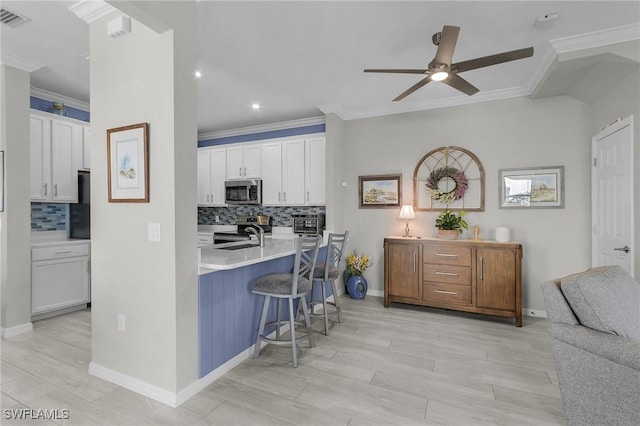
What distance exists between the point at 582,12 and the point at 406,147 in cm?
237

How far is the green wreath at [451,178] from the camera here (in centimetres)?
419

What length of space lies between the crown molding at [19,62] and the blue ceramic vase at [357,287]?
14.4 ft

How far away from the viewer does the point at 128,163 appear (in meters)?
2.24

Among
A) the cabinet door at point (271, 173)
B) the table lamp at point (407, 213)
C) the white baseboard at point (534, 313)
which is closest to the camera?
the white baseboard at point (534, 313)

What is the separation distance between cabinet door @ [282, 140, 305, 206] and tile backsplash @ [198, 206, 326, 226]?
0.33 meters

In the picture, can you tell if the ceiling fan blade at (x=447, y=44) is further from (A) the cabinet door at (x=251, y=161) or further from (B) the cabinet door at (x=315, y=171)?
(A) the cabinet door at (x=251, y=161)

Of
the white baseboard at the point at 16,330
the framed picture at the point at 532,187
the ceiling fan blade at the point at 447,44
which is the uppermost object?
the ceiling fan blade at the point at 447,44

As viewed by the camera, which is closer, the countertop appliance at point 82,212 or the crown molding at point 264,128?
the countertop appliance at point 82,212

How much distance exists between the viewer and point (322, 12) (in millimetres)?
2396

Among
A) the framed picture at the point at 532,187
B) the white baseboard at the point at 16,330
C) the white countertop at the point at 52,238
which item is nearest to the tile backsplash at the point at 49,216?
the white countertop at the point at 52,238

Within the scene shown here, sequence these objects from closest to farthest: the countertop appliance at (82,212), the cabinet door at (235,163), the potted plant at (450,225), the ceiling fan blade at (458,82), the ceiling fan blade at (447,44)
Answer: the ceiling fan blade at (447,44) < the ceiling fan blade at (458,82) < the potted plant at (450,225) < the countertop appliance at (82,212) < the cabinet door at (235,163)

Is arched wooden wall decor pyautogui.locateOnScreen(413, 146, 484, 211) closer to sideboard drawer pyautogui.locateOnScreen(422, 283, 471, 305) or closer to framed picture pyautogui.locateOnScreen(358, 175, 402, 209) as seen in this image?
framed picture pyautogui.locateOnScreen(358, 175, 402, 209)

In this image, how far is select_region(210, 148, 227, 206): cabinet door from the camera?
5.82 metres

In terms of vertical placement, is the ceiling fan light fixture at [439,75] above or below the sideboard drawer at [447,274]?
above
